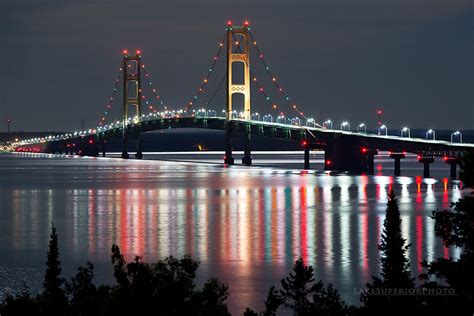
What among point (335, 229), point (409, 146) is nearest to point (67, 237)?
point (335, 229)

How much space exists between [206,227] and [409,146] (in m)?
50.3

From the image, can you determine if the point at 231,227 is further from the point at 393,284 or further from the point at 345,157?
the point at 345,157

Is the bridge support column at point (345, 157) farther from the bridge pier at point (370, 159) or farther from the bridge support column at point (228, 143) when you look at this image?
the bridge support column at point (228, 143)

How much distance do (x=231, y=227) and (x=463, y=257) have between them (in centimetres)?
3354

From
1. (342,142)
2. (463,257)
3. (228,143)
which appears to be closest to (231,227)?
(463,257)

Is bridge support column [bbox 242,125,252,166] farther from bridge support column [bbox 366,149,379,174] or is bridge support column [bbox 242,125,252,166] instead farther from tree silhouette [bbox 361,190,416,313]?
tree silhouette [bbox 361,190,416,313]

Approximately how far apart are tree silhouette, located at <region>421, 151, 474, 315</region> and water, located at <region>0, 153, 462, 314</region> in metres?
11.2

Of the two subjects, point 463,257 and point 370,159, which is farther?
point 370,159

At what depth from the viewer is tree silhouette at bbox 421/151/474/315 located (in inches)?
520

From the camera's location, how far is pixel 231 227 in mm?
46969

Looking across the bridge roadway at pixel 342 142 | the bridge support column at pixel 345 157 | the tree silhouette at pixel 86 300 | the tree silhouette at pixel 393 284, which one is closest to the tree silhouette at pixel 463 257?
the tree silhouette at pixel 393 284

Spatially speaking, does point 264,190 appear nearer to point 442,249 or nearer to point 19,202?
point 19,202

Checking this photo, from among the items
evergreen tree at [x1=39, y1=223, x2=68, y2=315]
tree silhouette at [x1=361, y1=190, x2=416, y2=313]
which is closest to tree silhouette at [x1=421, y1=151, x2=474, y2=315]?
tree silhouette at [x1=361, y1=190, x2=416, y2=313]

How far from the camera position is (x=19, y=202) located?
66062 mm
